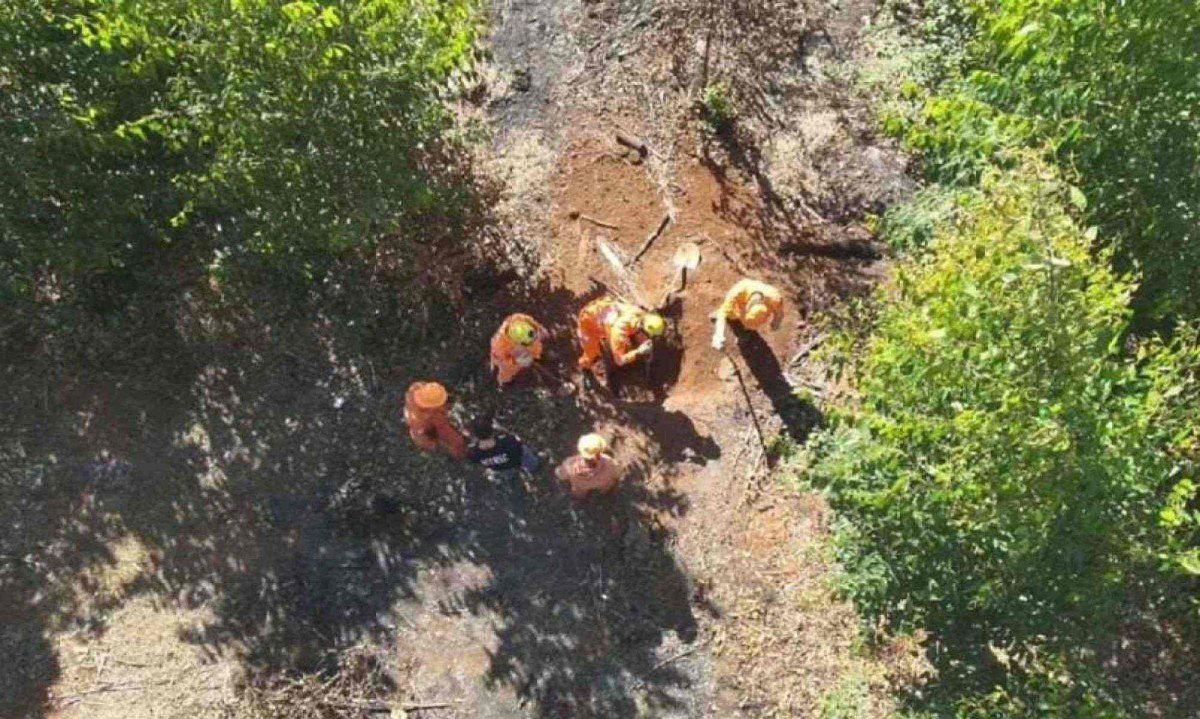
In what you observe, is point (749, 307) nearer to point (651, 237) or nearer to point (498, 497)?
point (651, 237)

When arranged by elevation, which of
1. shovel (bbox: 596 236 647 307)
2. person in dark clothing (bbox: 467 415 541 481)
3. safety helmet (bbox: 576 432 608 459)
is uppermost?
shovel (bbox: 596 236 647 307)

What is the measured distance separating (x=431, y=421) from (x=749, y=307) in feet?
10.1

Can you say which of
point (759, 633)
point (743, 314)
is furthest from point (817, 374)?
point (759, 633)

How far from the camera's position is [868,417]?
6.17 meters

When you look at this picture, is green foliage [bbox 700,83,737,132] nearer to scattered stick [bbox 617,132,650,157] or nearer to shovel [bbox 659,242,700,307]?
scattered stick [bbox 617,132,650,157]

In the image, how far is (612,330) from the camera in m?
9.17

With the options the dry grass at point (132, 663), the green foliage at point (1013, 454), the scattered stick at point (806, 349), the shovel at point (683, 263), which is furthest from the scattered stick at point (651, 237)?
the dry grass at point (132, 663)

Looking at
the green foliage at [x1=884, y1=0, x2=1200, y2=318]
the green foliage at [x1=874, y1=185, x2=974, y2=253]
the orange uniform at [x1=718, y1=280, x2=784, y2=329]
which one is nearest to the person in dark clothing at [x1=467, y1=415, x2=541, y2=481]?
the orange uniform at [x1=718, y1=280, x2=784, y2=329]

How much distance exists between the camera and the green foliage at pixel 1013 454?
5.52 m

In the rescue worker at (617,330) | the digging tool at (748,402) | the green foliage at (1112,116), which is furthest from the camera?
the digging tool at (748,402)

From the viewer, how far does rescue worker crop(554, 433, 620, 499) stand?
8.61 m

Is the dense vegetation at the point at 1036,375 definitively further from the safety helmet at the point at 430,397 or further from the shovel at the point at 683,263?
the safety helmet at the point at 430,397

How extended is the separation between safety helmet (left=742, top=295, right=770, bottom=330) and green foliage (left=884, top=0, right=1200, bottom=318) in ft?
7.58

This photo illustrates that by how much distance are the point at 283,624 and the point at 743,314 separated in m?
5.01
